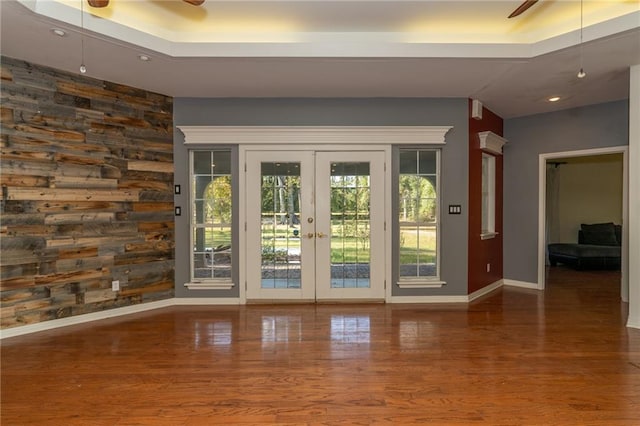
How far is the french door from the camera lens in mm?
4453

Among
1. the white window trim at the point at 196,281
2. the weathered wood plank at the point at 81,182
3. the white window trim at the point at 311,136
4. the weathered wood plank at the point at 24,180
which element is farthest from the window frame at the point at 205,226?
the weathered wood plank at the point at 24,180

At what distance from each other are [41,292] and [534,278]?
6.36 metres

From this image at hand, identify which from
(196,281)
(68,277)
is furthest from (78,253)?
(196,281)

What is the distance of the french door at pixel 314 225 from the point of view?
4453 millimetres

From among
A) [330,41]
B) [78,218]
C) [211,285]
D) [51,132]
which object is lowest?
[211,285]

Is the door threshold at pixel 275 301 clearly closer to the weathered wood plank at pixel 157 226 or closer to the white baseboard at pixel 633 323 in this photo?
the weathered wood plank at pixel 157 226

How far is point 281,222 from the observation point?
177 inches

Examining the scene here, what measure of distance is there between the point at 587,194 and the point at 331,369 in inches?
313

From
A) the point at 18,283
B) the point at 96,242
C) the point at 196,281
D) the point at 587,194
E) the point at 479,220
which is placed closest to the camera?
the point at 18,283

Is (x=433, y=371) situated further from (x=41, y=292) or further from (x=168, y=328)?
(x=41, y=292)

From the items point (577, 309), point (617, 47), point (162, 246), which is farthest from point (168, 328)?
point (617, 47)

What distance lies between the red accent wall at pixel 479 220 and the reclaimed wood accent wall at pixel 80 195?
3947mm

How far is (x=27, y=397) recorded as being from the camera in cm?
231

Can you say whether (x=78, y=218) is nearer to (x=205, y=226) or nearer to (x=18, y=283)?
(x=18, y=283)
